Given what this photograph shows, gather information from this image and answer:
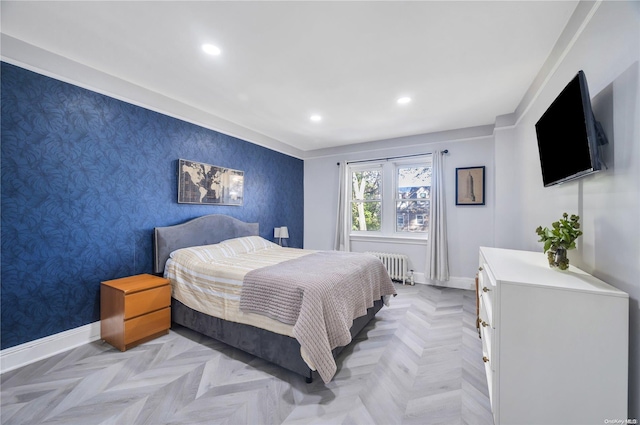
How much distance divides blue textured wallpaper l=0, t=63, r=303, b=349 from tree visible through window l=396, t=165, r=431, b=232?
11.4ft

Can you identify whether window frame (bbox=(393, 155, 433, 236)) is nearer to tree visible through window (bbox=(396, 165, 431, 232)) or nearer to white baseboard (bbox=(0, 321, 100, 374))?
tree visible through window (bbox=(396, 165, 431, 232))

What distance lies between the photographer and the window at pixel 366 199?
16.0 ft

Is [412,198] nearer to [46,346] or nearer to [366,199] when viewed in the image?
[366,199]

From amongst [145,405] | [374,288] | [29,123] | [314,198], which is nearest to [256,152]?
[314,198]

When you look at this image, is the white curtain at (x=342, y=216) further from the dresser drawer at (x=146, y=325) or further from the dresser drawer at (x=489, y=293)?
the dresser drawer at (x=489, y=293)

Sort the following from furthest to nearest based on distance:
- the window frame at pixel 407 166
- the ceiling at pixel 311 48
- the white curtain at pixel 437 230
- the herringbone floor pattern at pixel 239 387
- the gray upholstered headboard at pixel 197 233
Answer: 1. the window frame at pixel 407 166
2. the white curtain at pixel 437 230
3. the gray upholstered headboard at pixel 197 233
4. the ceiling at pixel 311 48
5. the herringbone floor pattern at pixel 239 387

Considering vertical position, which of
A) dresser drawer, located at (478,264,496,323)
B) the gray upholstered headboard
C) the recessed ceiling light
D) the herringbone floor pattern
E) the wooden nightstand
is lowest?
the herringbone floor pattern

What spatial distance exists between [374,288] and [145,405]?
2086 mm

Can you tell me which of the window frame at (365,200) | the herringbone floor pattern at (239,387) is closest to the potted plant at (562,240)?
the herringbone floor pattern at (239,387)

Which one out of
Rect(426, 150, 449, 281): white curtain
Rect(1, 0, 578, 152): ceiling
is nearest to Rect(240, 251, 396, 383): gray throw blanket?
Rect(1, 0, 578, 152): ceiling

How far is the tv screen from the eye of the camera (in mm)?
1273

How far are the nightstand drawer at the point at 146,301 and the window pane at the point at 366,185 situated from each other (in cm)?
360

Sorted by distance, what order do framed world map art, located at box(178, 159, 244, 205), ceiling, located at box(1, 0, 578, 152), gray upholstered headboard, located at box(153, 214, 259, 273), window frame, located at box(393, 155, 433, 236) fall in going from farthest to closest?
window frame, located at box(393, 155, 433, 236) < framed world map art, located at box(178, 159, 244, 205) < gray upholstered headboard, located at box(153, 214, 259, 273) < ceiling, located at box(1, 0, 578, 152)

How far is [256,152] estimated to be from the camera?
14.0ft
